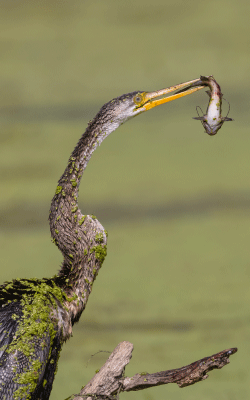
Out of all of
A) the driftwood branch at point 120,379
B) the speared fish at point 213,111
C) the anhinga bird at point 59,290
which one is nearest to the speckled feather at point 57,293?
the anhinga bird at point 59,290

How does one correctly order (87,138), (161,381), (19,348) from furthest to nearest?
(87,138)
(161,381)
(19,348)

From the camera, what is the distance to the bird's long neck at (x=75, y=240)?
278 centimetres

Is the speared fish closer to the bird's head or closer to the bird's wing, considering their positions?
the bird's head

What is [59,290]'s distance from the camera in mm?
2719

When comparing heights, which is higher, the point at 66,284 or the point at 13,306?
the point at 66,284

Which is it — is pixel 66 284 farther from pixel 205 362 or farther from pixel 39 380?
pixel 205 362

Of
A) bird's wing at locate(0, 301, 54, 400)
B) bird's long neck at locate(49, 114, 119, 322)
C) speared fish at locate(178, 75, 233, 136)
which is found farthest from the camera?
speared fish at locate(178, 75, 233, 136)

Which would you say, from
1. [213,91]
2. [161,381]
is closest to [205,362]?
[161,381]

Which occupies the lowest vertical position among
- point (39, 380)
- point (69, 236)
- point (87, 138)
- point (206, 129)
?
point (39, 380)

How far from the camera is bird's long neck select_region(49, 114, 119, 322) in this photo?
2.78 meters

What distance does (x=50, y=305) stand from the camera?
264cm

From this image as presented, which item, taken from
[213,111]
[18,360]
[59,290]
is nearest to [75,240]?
[59,290]

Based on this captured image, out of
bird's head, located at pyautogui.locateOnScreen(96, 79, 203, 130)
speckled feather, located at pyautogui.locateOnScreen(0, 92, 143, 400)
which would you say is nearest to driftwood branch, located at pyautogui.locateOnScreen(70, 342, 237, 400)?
speckled feather, located at pyautogui.locateOnScreen(0, 92, 143, 400)

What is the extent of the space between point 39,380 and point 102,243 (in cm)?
72
